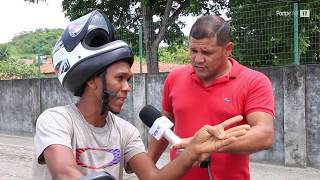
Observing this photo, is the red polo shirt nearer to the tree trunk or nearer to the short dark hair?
the short dark hair

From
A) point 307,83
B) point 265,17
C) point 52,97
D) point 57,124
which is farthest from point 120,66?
point 52,97

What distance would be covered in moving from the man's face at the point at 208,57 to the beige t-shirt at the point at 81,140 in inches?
28.0

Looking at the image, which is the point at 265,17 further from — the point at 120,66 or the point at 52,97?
the point at 120,66

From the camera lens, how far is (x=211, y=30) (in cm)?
273

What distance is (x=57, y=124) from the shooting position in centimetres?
202

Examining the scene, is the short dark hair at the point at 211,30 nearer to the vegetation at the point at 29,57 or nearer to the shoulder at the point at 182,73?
the shoulder at the point at 182,73

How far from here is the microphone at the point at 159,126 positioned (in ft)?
7.02

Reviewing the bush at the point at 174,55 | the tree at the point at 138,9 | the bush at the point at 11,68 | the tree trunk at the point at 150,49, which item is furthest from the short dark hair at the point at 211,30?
the bush at the point at 11,68

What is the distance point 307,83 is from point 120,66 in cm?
621

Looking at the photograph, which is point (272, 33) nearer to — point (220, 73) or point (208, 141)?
point (220, 73)

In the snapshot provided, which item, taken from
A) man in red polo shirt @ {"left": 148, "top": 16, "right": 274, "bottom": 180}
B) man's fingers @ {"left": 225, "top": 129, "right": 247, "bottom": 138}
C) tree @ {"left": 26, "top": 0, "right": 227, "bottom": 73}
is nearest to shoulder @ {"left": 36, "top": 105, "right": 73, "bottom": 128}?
man's fingers @ {"left": 225, "top": 129, "right": 247, "bottom": 138}

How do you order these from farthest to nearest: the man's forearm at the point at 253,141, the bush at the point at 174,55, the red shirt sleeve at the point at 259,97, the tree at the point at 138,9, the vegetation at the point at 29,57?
the tree at the point at 138,9
the vegetation at the point at 29,57
the bush at the point at 174,55
the red shirt sleeve at the point at 259,97
the man's forearm at the point at 253,141

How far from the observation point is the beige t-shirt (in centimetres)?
198

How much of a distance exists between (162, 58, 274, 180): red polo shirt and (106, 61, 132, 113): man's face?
0.81 m
